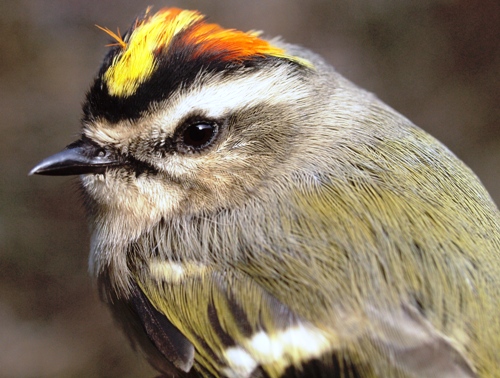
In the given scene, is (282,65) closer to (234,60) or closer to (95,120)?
(234,60)

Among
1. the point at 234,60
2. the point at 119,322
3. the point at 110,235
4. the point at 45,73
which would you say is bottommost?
the point at 119,322

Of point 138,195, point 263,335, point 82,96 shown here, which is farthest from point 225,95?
point 82,96

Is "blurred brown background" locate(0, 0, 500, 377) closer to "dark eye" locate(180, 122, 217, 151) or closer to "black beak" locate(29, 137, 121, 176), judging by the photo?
"black beak" locate(29, 137, 121, 176)

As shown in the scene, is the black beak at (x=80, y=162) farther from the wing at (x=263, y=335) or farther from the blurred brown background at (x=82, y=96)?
the blurred brown background at (x=82, y=96)

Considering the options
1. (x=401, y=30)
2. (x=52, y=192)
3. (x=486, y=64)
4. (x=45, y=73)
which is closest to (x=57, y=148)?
(x=52, y=192)

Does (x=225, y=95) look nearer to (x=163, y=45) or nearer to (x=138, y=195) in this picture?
(x=163, y=45)
